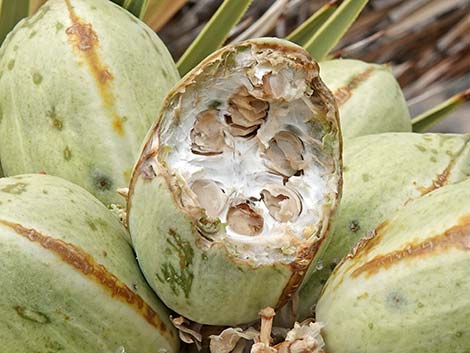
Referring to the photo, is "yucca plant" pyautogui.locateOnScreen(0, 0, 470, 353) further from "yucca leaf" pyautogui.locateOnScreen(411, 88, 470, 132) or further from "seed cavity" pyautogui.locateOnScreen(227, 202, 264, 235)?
"yucca leaf" pyautogui.locateOnScreen(411, 88, 470, 132)

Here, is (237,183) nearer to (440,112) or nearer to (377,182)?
(377,182)

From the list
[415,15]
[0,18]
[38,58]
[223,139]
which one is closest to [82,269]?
[223,139]

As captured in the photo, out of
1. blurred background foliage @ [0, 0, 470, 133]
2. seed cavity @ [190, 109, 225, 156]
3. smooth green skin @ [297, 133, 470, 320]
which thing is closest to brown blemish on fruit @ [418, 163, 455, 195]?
smooth green skin @ [297, 133, 470, 320]

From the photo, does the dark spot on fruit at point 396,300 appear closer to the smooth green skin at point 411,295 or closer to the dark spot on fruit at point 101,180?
the smooth green skin at point 411,295

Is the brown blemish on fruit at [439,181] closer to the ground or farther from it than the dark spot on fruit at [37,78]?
closer to the ground

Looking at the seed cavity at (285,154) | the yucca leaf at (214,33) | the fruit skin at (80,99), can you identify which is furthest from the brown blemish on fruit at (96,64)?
the yucca leaf at (214,33)

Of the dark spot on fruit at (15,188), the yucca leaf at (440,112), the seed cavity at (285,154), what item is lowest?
the yucca leaf at (440,112)
